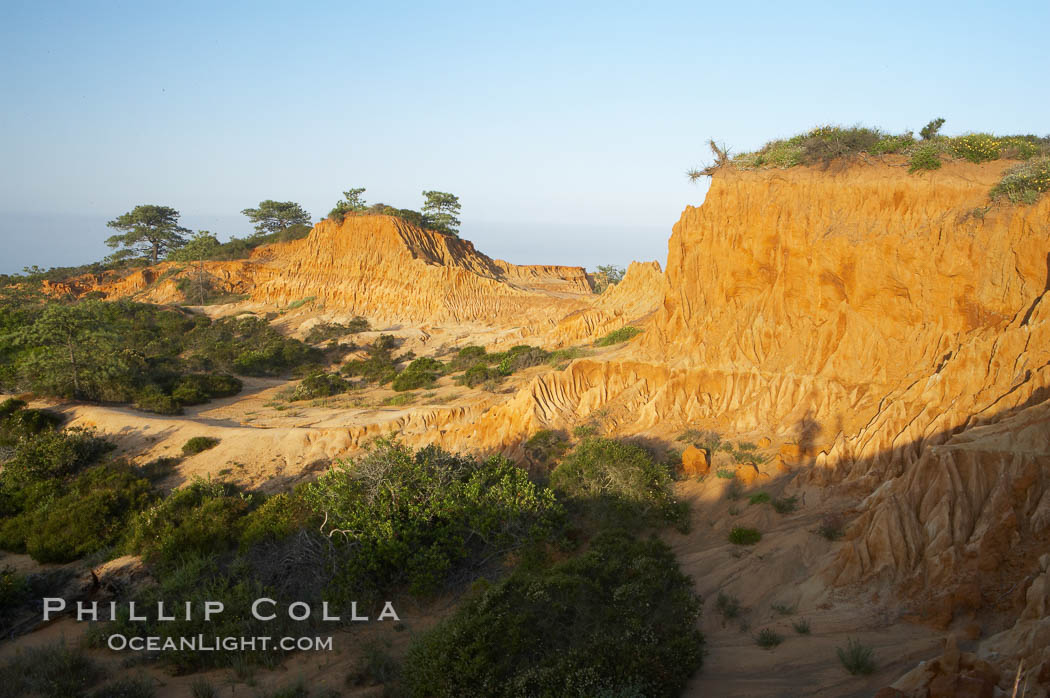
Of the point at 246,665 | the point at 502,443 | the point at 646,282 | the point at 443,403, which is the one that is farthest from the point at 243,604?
the point at 646,282

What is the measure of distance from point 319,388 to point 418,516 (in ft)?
51.4

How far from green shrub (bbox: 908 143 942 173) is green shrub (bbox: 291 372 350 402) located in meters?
22.3

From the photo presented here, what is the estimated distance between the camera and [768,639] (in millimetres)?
7871

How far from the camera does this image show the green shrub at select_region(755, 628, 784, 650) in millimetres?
7805

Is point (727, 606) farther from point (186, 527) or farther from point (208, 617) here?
point (186, 527)

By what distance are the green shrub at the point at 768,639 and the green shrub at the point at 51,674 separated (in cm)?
898

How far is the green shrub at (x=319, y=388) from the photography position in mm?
25359

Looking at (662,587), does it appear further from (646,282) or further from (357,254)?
(357,254)

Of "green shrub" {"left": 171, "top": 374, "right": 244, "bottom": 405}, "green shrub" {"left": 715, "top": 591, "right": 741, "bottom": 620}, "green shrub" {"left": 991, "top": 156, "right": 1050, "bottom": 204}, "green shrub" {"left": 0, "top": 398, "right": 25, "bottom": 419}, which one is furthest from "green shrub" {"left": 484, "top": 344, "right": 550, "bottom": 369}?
"green shrub" {"left": 0, "top": 398, "right": 25, "bottom": 419}

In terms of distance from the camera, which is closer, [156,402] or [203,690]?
[203,690]

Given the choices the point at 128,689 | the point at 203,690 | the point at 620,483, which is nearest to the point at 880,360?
the point at 620,483

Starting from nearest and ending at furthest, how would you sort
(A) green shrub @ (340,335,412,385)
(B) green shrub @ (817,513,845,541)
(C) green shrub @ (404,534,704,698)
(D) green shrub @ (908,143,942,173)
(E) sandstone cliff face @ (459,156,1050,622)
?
(C) green shrub @ (404,534,704,698)
(E) sandstone cliff face @ (459,156,1050,622)
(B) green shrub @ (817,513,845,541)
(D) green shrub @ (908,143,942,173)
(A) green shrub @ (340,335,412,385)

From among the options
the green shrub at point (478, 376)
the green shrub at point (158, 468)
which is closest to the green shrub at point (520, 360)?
the green shrub at point (478, 376)

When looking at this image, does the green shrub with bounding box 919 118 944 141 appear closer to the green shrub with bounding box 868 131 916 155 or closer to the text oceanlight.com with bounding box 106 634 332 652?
the green shrub with bounding box 868 131 916 155
